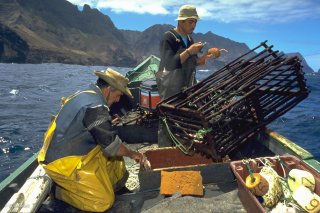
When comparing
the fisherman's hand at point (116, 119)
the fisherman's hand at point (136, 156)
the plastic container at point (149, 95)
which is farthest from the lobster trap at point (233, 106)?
the fisherman's hand at point (116, 119)

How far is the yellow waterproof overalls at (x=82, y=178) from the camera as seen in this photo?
181 inches

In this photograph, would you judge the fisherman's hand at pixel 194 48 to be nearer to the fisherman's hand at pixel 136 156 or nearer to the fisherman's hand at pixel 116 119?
the fisherman's hand at pixel 136 156

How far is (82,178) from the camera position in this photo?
4.65 m

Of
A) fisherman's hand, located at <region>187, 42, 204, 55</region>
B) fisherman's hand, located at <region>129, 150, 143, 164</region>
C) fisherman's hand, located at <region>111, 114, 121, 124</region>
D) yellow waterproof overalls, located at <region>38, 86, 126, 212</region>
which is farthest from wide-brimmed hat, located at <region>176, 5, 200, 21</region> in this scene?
fisherman's hand, located at <region>111, 114, 121, 124</region>

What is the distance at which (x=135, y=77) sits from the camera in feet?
43.0

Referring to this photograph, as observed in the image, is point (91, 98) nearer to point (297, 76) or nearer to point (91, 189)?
point (91, 189)

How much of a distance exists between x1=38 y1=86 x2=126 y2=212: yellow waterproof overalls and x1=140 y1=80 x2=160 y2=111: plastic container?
135 inches

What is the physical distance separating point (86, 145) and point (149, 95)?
12.3 ft

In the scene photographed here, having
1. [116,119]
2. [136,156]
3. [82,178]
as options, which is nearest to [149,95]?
[116,119]

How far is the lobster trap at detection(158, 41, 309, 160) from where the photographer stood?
525cm

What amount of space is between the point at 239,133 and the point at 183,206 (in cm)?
170

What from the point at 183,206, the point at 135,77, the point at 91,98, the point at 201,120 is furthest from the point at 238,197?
the point at 135,77

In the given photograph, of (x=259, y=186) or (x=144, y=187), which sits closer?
(x=259, y=186)

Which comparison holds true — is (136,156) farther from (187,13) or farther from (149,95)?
(149,95)
